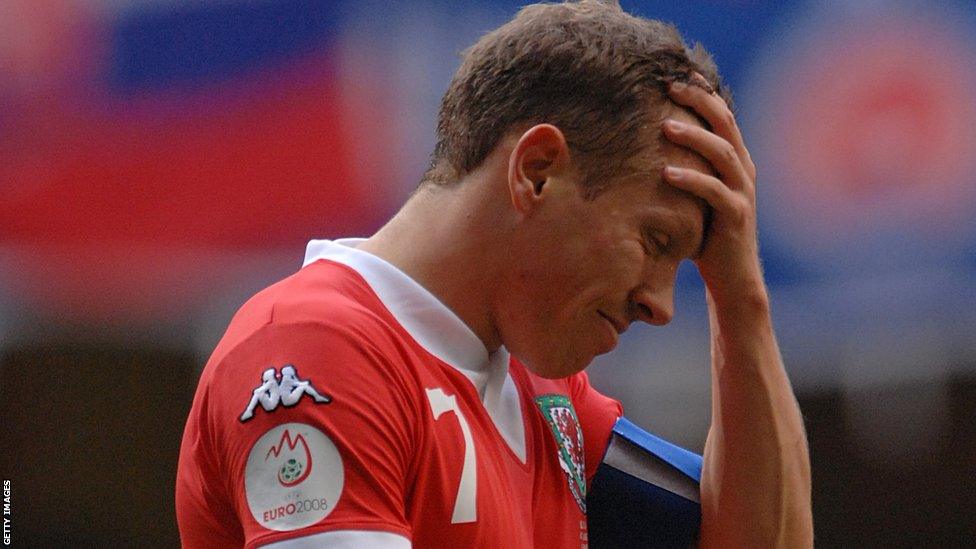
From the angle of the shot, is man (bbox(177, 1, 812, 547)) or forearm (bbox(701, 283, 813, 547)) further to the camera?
forearm (bbox(701, 283, 813, 547))

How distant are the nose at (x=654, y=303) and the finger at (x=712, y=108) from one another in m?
0.21

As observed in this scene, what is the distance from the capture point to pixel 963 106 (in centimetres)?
339

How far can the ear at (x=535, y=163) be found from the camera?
1.56 meters

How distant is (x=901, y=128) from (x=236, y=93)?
1770mm

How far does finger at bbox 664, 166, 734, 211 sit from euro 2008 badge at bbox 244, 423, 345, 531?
0.56 meters

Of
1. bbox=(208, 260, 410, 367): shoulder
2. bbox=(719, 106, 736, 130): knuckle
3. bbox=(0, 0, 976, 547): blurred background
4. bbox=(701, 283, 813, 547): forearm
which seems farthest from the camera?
bbox=(0, 0, 976, 547): blurred background

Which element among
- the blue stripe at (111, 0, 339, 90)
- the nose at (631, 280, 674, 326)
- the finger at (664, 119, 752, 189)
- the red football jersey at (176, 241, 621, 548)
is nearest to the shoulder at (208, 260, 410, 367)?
the red football jersey at (176, 241, 621, 548)

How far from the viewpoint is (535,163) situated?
1.58 metres

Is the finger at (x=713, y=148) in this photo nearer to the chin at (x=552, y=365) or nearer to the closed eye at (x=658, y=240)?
the closed eye at (x=658, y=240)

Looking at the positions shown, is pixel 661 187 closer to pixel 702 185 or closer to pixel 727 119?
pixel 702 185

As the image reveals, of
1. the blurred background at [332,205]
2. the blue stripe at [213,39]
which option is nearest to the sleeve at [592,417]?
the blurred background at [332,205]

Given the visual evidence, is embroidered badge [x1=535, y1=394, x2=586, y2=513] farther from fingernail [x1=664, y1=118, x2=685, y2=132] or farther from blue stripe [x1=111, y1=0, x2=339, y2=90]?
blue stripe [x1=111, y1=0, x2=339, y2=90]

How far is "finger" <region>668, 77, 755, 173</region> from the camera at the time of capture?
163 cm

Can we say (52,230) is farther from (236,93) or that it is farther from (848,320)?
(848,320)
